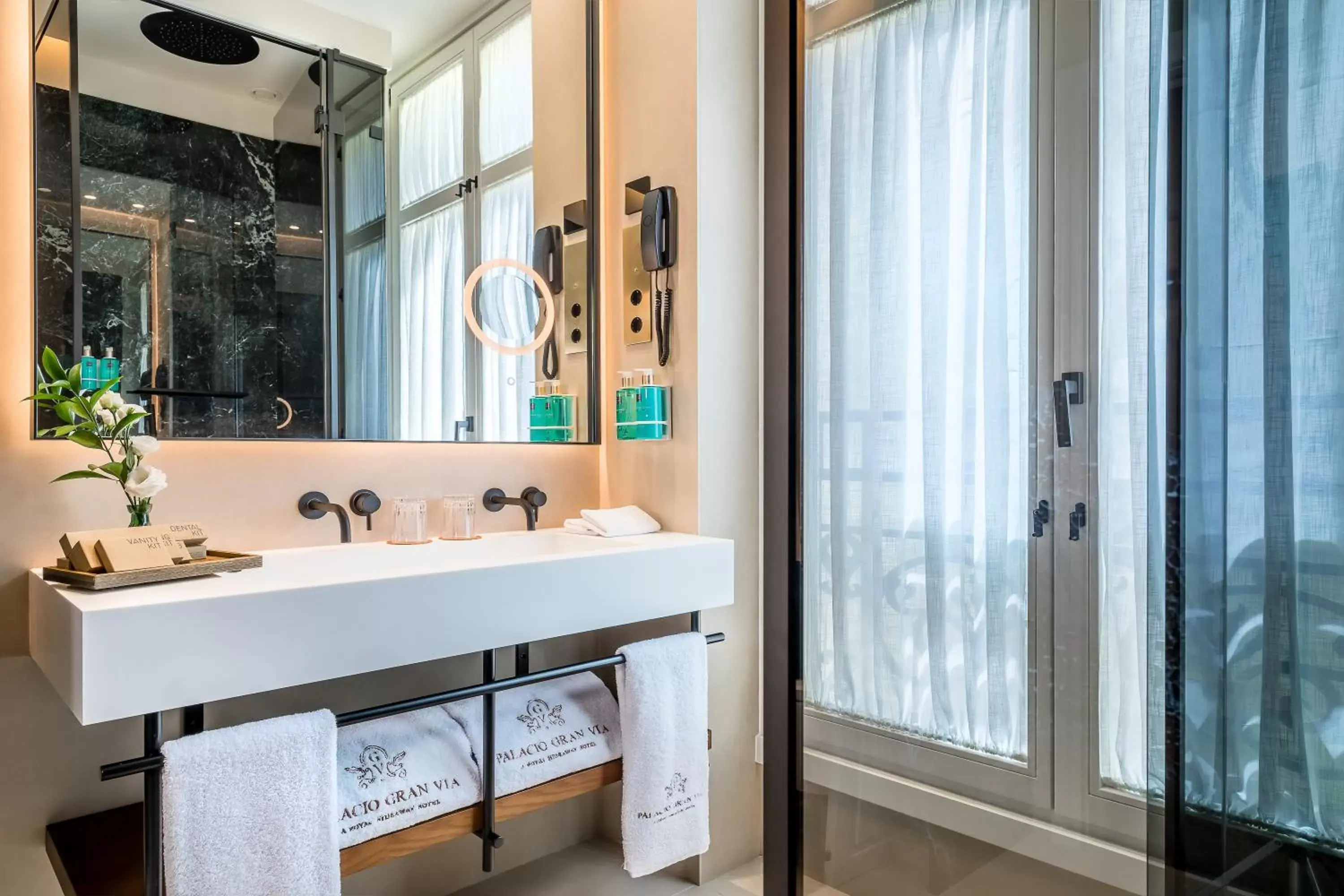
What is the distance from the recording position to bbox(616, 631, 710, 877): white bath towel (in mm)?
1570

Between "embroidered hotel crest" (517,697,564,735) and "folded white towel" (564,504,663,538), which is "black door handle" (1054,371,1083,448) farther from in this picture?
"embroidered hotel crest" (517,697,564,735)

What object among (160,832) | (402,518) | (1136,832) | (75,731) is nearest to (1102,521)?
(1136,832)

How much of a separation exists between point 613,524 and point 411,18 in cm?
128

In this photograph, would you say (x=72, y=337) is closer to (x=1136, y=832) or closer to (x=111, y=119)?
(x=111, y=119)

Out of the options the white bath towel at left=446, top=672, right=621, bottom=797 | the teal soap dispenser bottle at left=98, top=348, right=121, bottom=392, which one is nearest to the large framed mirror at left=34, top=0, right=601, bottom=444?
the teal soap dispenser bottle at left=98, top=348, right=121, bottom=392

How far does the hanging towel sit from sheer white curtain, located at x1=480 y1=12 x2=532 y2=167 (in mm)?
1392

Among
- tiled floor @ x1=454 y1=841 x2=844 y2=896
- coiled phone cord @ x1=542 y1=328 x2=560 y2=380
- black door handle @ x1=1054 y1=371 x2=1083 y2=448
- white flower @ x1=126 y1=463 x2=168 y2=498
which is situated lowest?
tiled floor @ x1=454 y1=841 x2=844 y2=896

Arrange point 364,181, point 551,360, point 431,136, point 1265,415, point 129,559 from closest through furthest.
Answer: point 1265,415 < point 129,559 < point 364,181 < point 431,136 < point 551,360

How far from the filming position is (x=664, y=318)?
1965mm

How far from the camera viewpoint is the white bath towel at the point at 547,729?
151 cm

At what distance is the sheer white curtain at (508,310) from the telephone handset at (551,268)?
0.03 m

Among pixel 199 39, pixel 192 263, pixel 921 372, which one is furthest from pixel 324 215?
pixel 921 372

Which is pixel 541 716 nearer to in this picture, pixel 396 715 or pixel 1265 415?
pixel 396 715

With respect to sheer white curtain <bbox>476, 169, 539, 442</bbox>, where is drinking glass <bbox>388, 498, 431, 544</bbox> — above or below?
below
